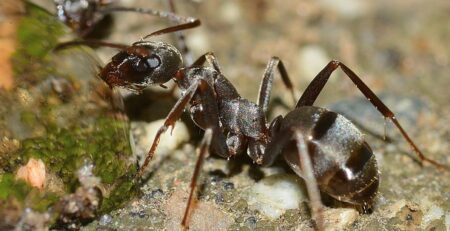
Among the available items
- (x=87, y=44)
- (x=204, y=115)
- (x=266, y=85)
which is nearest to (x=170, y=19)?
(x=87, y=44)

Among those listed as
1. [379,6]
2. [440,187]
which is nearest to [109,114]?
[440,187]

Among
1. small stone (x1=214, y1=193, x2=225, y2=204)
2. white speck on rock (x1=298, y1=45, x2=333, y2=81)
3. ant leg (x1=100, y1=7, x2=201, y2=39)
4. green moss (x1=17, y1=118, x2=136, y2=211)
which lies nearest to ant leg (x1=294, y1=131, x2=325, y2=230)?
small stone (x1=214, y1=193, x2=225, y2=204)

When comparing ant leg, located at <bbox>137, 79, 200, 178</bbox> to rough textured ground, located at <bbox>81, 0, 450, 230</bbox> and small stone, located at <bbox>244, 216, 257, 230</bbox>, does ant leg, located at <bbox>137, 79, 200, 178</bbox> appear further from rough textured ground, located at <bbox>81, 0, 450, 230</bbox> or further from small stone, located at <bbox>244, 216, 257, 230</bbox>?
small stone, located at <bbox>244, 216, 257, 230</bbox>

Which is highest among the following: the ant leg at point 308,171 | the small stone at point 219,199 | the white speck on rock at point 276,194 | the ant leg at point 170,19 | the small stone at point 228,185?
the ant leg at point 170,19

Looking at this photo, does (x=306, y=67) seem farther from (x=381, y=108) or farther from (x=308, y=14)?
(x=381, y=108)


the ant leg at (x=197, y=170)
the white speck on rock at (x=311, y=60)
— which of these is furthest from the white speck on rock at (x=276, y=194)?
the white speck on rock at (x=311, y=60)

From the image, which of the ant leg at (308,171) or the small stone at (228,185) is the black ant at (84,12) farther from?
the ant leg at (308,171)

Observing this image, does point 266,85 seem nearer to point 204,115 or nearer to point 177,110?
point 204,115
